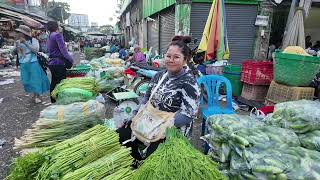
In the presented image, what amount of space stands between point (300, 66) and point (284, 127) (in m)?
3.31

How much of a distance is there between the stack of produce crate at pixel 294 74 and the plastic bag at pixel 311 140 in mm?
3310

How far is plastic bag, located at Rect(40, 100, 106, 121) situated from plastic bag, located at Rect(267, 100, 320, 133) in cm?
221

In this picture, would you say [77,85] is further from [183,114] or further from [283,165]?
[283,165]

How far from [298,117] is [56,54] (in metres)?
5.15

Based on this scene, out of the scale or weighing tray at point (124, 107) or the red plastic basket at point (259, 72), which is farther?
the red plastic basket at point (259, 72)

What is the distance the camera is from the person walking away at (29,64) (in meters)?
6.32

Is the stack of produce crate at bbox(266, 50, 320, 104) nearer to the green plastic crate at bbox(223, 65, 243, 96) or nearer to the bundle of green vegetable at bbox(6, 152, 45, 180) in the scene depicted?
the green plastic crate at bbox(223, 65, 243, 96)

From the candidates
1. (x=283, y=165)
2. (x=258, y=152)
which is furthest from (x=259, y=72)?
(x=283, y=165)

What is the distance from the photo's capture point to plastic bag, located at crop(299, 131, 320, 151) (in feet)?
6.13

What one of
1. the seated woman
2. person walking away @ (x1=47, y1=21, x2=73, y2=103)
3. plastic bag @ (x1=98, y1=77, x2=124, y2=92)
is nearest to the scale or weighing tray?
person walking away @ (x1=47, y1=21, x2=73, y2=103)

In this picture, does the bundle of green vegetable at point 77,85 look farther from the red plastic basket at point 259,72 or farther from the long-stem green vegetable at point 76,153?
the red plastic basket at point 259,72

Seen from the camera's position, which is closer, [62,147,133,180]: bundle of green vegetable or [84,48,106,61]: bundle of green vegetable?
[62,147,133,180]: bundle of green vegetable

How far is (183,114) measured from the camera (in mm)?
2684

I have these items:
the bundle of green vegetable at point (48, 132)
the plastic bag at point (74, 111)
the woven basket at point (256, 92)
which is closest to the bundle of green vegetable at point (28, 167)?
the bundle of green vegetable at point (48, 132)
